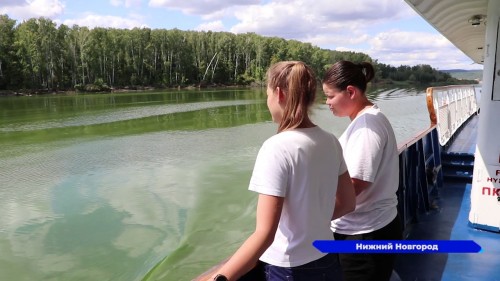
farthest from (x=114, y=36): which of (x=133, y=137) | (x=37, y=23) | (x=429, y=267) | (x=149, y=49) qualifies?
(x=429, y=267)

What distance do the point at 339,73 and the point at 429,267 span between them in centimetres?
180

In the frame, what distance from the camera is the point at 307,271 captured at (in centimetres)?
132

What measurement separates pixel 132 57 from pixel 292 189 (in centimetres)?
7454

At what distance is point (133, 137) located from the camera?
17.8 m

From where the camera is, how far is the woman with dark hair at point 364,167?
1.68 meters

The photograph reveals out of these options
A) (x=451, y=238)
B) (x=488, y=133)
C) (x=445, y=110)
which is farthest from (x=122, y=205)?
(x=488, y=133)

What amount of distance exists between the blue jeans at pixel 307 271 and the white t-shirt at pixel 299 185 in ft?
0.05

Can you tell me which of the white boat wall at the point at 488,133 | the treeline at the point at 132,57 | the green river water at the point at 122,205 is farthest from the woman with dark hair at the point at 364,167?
the treeline at the point at 132,57

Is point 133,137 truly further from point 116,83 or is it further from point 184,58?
point 184,58

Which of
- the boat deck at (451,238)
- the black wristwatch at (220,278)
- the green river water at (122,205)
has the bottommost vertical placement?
the green river water at (122,205)

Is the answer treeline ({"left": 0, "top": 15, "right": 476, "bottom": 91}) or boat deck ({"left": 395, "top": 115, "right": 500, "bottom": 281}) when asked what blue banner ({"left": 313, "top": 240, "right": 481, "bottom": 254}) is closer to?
boat deck ({"left": 395, "top": 115, "right": 500, "bottom": 281})

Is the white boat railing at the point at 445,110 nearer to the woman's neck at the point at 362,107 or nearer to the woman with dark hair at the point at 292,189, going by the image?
the woman's neck at the point at 362,107

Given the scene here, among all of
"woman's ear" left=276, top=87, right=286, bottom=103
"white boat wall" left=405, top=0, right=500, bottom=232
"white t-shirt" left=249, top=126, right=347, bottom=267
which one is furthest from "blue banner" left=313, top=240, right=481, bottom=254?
"white boat wall" left=405, top=0, right=500, bottom=232

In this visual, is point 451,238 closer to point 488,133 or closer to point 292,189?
point 488,133
